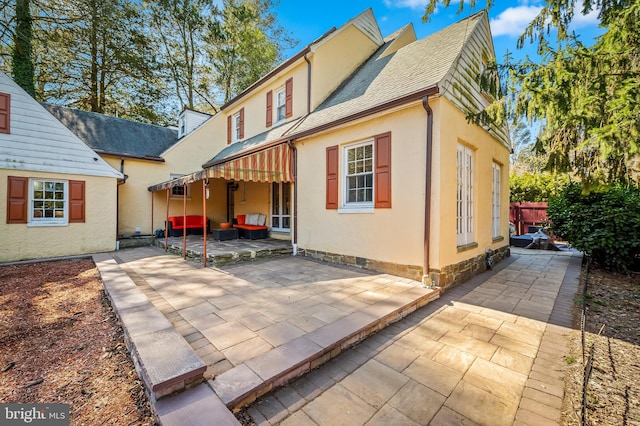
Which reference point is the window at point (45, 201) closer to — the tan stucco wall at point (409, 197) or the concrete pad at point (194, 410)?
the tan stucco wall at point (409, 197)

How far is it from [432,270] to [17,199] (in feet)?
40.1

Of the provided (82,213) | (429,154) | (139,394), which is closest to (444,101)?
(429,154)

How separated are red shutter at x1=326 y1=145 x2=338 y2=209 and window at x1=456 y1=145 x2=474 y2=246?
2.93m

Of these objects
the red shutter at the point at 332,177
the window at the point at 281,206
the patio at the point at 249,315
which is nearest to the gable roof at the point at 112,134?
the window at the point at 281,206

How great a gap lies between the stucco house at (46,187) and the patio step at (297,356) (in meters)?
10.3

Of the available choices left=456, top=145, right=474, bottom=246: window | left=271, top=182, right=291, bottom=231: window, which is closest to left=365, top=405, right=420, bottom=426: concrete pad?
left=456, top=145, right=474, bottom=246: window

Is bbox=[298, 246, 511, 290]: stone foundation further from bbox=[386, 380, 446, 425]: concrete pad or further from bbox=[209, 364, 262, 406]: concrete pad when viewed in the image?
bbox=[209, 364, 262, 406]: concrete pad

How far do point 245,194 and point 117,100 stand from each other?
12.7 metres

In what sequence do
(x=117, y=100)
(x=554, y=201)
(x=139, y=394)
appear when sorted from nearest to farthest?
(x=139, y=394) → (x=554, y=201) → (x=117, y=100)

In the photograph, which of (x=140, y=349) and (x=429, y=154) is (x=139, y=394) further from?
(x=429, y=154)

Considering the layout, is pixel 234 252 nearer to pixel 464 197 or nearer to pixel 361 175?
pixel 361 175

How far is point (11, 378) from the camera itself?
98.1 inches

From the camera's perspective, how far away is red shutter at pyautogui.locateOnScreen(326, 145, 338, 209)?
694cm

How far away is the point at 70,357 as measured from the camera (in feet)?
9.34
